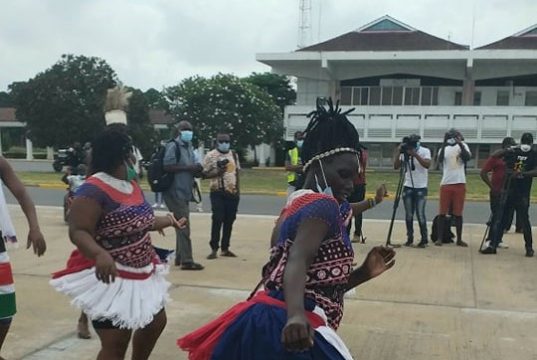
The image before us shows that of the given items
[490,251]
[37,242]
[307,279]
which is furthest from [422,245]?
[307,279]

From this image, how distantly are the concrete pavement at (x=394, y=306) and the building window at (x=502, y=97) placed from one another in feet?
113

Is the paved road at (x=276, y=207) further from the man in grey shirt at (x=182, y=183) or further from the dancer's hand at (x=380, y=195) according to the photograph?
the dancer's hand at (x=380, y=195)

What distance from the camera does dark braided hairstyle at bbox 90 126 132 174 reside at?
11.9 ft

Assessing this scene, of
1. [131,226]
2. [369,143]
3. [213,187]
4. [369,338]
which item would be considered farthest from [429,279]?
[369,143]

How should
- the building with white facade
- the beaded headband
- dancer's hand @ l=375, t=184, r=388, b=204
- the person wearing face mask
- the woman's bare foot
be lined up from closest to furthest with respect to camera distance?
the beaded headband
dancer's hand @ l=375, t=184, r=388, b=204
the woman's bare foot
the person wearing face mask
the building with white facade

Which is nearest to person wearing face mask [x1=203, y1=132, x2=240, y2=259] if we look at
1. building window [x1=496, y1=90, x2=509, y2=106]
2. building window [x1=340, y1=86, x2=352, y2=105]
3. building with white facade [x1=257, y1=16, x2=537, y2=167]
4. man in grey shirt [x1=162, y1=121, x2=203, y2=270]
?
man in grey shirt [x1=162, y1=121, x2=203, y2=270]

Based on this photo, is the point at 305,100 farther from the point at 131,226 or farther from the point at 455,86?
the point at 131,226

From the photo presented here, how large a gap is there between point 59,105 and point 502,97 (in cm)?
2820

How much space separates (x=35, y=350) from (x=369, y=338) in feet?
8.51

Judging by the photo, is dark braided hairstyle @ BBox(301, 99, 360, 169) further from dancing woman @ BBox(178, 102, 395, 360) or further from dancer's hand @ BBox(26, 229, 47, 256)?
dancer's hand @ BBox(26, 229, 47, 256)

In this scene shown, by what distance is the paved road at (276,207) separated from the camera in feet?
44.5

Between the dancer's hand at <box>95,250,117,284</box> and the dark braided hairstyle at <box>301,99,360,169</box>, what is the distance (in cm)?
120

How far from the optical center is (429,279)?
7172 mm

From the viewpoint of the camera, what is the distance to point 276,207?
49.1ft
